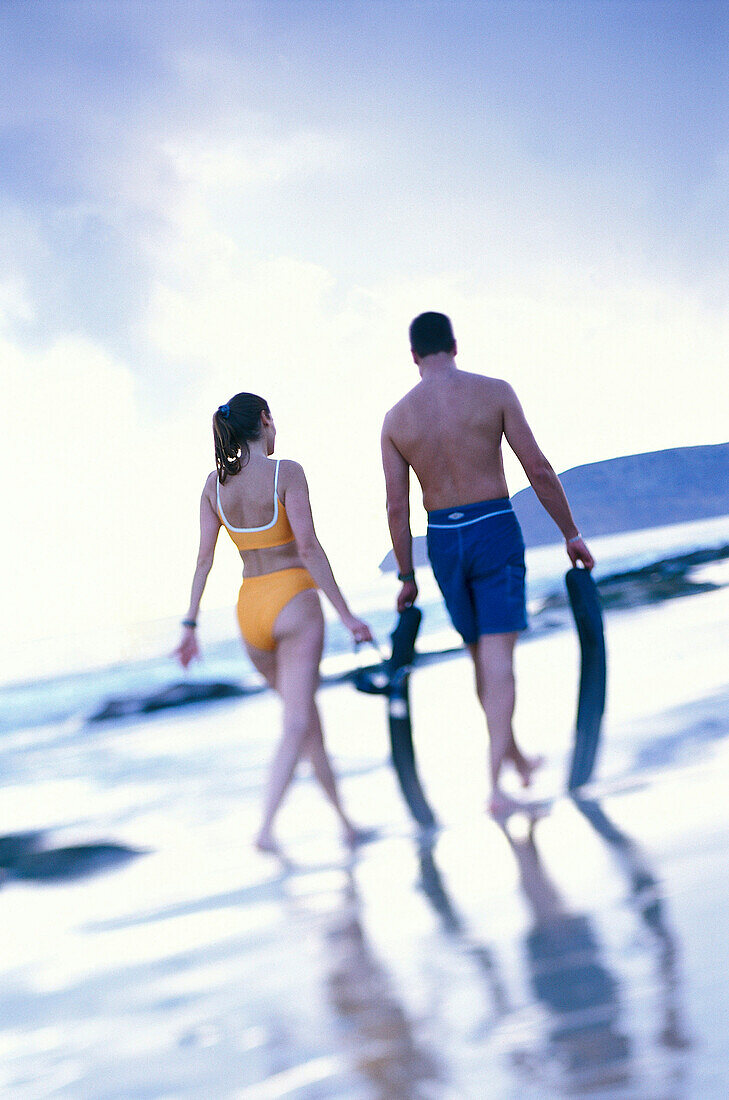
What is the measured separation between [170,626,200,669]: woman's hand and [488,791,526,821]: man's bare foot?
1.14 m

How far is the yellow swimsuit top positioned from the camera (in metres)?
2.80

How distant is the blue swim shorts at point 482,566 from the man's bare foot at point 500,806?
0.55 metres

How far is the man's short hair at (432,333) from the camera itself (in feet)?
9.91

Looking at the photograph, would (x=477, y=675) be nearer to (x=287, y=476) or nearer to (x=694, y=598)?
(x=287, y=476)

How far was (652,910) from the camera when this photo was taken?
1828mm

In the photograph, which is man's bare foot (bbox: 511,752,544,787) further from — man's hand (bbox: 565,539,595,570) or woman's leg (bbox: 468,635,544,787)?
man's hand (bbox: 565,539,595,570)

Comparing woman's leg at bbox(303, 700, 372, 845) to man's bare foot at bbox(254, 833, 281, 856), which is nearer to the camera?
man's bare foot at bbox(254, 833, 281, 856)

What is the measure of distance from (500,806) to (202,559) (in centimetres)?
132

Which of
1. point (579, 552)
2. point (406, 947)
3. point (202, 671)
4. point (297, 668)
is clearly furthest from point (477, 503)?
point (202, 671)

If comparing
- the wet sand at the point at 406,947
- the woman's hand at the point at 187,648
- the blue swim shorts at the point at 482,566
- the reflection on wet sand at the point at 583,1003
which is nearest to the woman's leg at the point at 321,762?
the wet sand at the point at 406,947

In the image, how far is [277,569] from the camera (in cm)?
283

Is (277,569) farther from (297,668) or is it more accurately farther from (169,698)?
(169,698)

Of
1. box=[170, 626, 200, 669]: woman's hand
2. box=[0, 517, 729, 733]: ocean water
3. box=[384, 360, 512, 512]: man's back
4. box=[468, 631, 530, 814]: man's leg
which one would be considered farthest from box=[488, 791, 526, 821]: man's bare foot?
box=[0, 517, 729, 733]: ocean water

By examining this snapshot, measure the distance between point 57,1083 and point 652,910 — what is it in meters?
1.26
